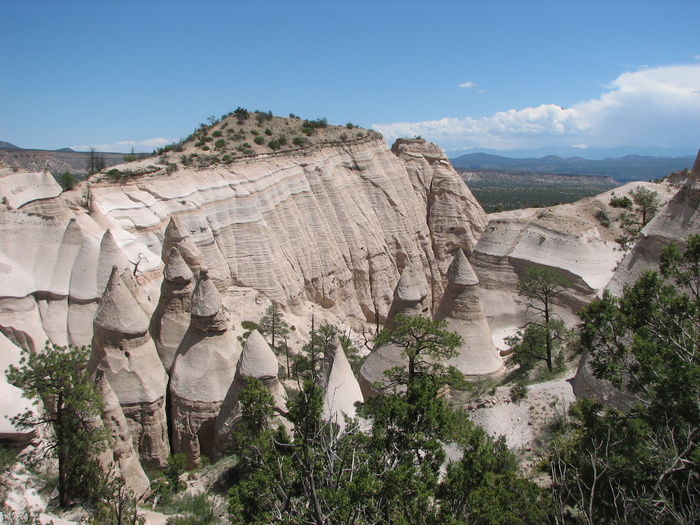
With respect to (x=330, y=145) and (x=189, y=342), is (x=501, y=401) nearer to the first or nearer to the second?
(x=189, y=342)

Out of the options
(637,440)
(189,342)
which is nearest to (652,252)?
(637,440)

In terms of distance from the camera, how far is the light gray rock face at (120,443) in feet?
32.2

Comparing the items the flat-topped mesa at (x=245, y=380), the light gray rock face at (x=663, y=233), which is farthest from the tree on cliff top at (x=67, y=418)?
the light gray rock face at (x=663, y=233)

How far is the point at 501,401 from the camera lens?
13.0 metres

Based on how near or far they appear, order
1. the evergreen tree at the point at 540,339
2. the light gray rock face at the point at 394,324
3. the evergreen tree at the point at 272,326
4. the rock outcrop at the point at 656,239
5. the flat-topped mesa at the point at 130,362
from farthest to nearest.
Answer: the evergreen tree at the point at 272,326 → the evergreen tree at the point at 540,339 → the light gray rock face at the point at 394,324 → the rock outcrop at the point at 656,239 → the flat-topped mesa at the point at 130,362

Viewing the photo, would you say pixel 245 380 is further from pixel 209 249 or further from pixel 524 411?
pixel 209 249

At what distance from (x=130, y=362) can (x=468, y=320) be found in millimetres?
10532

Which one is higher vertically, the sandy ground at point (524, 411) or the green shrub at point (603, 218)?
the green shrub at point (603, 218)

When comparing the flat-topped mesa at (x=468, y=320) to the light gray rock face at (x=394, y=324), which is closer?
the light gray rock face at (x=394, y=324)

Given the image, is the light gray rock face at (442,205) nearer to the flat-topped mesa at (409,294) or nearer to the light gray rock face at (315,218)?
the light gray rock face at (315,218)

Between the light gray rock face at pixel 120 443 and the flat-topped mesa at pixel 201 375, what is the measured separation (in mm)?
2151

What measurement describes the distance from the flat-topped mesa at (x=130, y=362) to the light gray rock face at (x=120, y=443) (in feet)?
4.56

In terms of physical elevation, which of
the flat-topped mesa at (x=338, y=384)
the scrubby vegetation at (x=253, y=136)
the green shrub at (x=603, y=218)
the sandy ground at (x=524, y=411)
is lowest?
the sandy ground at (x=524, y=411)

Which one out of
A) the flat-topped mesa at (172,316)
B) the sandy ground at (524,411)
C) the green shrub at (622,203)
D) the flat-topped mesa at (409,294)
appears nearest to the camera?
the sandy ground at (524,411)
